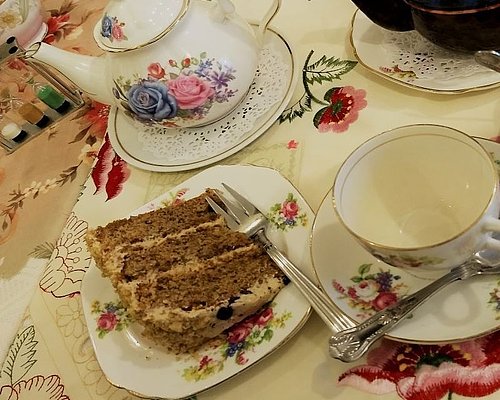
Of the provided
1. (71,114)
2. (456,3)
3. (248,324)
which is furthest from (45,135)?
(456,3)

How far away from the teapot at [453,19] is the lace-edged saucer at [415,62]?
1.7 inches

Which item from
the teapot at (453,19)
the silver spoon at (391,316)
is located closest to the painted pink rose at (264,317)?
the silver spoon at (391,316)

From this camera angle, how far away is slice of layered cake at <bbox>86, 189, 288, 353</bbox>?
664 mm

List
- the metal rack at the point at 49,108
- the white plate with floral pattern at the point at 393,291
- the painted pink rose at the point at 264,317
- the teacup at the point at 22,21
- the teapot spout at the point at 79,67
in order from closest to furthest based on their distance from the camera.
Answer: the white plate with floral pattern at the point at 393,291 < the painted pink rose at the point at 264,317 < the teapot spout at the point at 79,67 < the metal rack at the point at 49,108 < the teacup at the point at 22,21

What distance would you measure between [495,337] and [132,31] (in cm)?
52

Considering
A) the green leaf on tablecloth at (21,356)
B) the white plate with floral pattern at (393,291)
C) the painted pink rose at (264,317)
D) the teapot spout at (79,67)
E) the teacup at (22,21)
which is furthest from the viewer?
the teacup at (22,21)

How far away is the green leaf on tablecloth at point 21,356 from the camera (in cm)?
78

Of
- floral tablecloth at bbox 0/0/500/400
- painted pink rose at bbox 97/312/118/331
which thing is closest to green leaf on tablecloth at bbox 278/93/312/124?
floral tablecloth at bbox 0/0/500/400

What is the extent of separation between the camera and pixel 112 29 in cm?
80

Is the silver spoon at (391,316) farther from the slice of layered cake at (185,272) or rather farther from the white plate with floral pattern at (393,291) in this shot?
the slice of layered cake at (185,272)

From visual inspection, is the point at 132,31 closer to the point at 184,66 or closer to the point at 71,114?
the point at 184,66

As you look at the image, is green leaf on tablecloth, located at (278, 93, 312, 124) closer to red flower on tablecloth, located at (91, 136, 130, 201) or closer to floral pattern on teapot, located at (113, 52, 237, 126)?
floral pattern on teapot, located at (113, 52, 237, 126)

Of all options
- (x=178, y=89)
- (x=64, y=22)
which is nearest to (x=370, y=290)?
(x=178, y=89)

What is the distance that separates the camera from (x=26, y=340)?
0.80 metres
